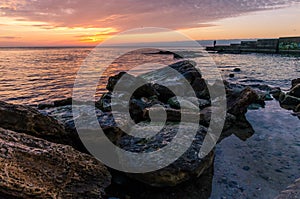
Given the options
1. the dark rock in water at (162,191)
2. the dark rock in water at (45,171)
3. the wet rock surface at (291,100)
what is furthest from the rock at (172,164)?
the wet rock surface at (291,100)

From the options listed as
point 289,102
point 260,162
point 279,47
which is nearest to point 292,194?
point 260,162

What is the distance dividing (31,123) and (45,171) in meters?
1.70

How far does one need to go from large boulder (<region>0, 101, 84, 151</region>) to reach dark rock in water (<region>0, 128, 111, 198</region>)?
765 millimetres

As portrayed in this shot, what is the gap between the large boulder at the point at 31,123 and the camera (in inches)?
191

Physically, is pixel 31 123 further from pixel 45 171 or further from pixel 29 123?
pixel 45 171

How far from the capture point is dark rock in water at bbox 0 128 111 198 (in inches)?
126

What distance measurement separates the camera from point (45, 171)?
12.0ft

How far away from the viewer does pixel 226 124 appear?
8.16 metres

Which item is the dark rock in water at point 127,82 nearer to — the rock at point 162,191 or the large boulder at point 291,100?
the rock at point 162,191

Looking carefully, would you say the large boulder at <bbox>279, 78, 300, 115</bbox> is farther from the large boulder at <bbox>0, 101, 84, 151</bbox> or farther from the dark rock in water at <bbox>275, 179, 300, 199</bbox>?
the large boulder at <bbox>0, 101, 84, 151</bbox>

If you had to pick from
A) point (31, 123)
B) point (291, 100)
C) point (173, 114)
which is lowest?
point (291, 100)

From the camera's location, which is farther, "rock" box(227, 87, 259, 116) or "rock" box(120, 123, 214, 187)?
"rock" box(227, 87, 259, 116)

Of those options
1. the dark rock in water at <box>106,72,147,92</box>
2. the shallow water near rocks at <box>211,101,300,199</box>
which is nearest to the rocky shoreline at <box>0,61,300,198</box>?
the shallow water near rocks at <box>211,101,300,199</box>

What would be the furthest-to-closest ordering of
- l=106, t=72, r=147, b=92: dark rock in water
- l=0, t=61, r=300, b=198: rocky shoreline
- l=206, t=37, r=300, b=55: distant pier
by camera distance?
l=206, t=37, r=300, b=55: distant pier, l=106, t=72, r=147, b=92: dark rock in water, l=0, t=61, r=300, b=198: rocky shoreline
